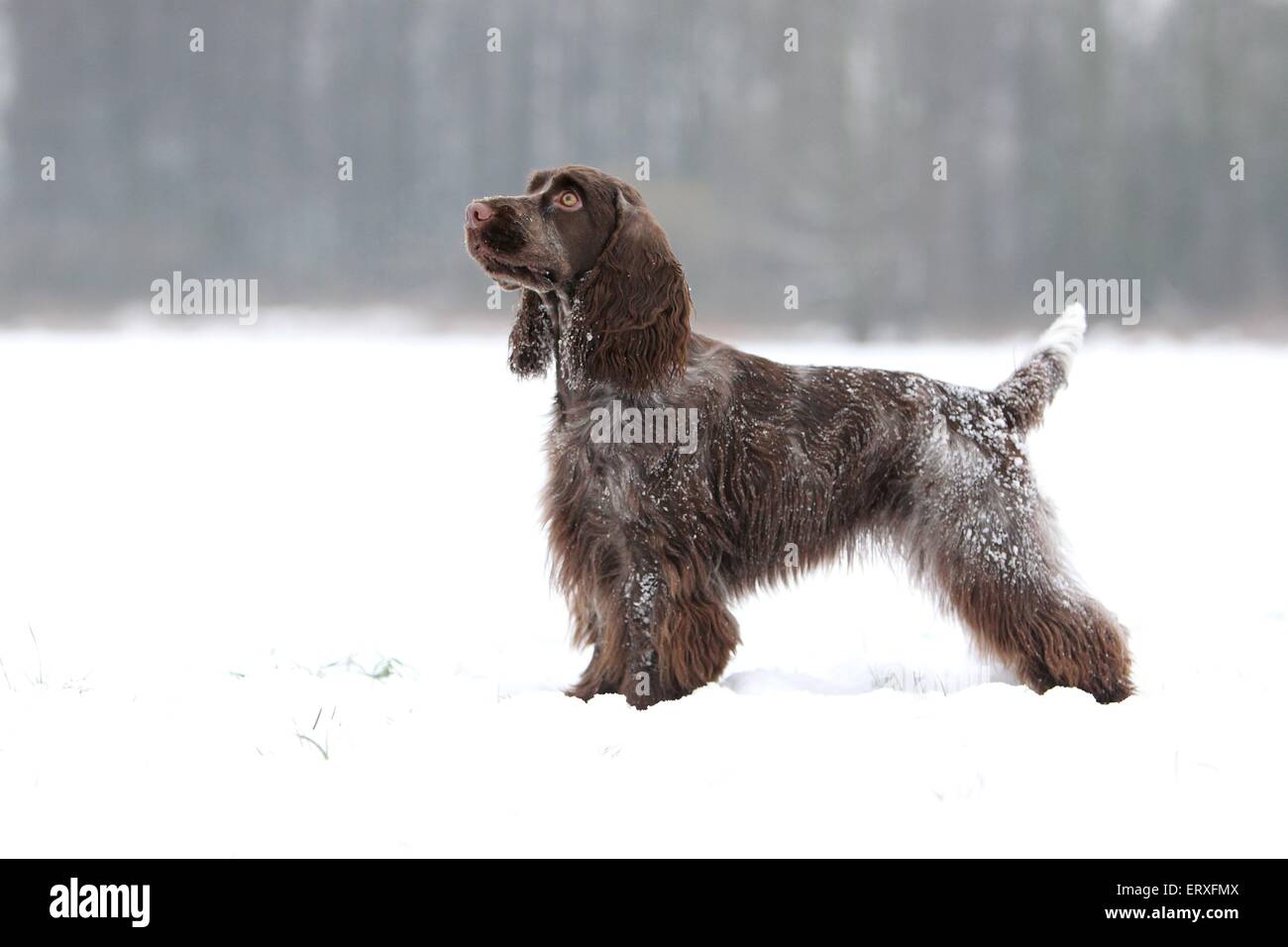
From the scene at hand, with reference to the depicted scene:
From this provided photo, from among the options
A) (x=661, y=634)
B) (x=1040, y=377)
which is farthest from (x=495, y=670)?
(x=1040, y=377)

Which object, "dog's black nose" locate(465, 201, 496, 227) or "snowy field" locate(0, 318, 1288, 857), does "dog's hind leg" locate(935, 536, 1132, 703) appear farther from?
"dog's black nose" locate(465, 201, 496, 227)

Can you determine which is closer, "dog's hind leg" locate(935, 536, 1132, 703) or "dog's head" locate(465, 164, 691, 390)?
"dog's head" locate(465, 164, 691, 390)

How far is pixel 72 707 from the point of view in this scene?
11.9 ft

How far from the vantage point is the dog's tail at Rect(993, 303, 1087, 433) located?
4.29 meters

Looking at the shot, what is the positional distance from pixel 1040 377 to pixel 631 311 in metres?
1.62

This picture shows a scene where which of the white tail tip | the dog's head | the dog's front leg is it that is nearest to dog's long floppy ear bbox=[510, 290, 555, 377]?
the dog's head

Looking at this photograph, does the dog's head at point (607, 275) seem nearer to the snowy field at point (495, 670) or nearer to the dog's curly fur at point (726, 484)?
the dog's curly fur at point (726, 484)

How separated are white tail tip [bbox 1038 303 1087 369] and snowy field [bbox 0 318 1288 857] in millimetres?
540

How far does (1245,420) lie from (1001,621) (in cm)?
669

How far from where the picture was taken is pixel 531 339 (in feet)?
14.3

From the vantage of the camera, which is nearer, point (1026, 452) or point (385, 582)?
point (1026, 452)

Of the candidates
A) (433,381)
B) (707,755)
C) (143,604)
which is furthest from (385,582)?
(433,381)

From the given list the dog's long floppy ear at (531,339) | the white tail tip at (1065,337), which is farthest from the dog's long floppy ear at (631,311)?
the white tail tip at (1065,337)

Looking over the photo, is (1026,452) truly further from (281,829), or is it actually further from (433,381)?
(433,381)
